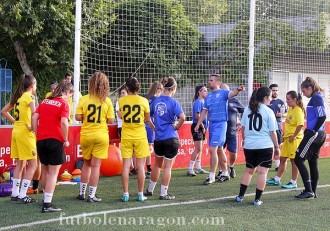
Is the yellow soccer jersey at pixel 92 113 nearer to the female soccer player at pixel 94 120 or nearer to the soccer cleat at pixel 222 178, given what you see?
the female soccer player at pixel 94 120

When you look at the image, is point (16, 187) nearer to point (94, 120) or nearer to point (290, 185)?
point (94, 120)


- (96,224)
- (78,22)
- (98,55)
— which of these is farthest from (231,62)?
(96,224)

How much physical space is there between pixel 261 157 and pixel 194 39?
30.3ft

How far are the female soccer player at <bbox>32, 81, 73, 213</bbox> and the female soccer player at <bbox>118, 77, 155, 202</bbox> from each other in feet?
3.05

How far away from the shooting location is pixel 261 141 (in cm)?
687

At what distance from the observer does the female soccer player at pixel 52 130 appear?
6434 mm

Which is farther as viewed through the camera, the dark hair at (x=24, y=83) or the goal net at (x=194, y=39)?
the goal net at (x=194, y=39)

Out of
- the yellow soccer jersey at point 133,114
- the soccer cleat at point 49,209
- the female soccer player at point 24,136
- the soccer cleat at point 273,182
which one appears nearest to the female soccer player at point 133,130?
the yellow soccer jersey at point 133,114

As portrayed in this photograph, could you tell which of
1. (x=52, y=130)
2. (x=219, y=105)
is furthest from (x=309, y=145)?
(x=52, y=130)

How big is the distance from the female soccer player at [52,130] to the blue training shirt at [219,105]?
122 inches

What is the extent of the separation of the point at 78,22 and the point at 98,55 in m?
2.31

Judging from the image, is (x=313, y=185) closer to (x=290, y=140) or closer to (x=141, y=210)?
(x=290, y=140)

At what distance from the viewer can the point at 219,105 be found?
8688 millimetres

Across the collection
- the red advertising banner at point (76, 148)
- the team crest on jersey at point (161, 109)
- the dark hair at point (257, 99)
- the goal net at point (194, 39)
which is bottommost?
the red advertising banner at point (76, 148)
